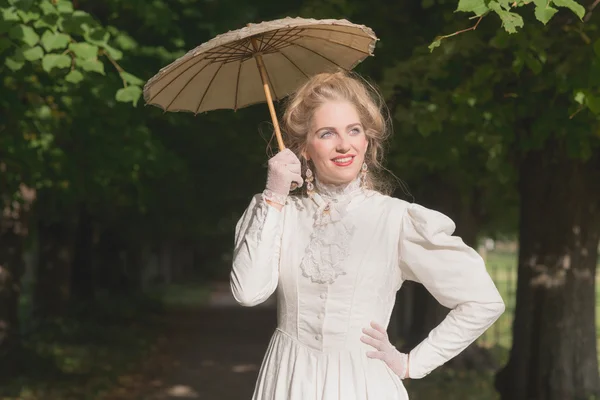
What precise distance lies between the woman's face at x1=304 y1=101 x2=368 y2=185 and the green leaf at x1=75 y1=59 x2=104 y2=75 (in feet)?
11.9

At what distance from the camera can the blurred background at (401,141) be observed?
24.4 feet

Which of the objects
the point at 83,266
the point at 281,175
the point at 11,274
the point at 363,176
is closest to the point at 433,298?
the point at 11,274

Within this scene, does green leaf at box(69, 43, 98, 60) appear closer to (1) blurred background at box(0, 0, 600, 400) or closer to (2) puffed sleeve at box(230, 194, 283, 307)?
(1) blurred background at box(0, 0, 600, 400)

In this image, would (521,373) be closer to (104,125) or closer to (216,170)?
(104,125)

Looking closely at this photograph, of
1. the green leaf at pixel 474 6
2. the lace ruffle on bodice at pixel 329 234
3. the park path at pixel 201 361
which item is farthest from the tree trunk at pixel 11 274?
the lace ruffle on bodice at pixel 329 234

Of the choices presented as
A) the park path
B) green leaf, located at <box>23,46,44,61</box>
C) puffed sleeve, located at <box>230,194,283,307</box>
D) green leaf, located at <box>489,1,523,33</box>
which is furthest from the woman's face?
the park path

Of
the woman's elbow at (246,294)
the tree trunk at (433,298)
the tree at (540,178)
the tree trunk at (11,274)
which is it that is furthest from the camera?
the tree trunk at (433,298)

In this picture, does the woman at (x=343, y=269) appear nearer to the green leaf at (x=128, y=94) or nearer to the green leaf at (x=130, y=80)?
the green leaf at (x=128, y=94)

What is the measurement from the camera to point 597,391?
10.3 metres

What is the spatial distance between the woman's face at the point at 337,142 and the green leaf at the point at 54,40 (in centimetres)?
373

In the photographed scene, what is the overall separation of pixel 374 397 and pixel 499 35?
355cm

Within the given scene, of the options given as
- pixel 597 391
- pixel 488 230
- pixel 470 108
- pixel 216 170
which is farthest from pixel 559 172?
pixel 488 230

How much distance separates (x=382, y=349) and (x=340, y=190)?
611 mm

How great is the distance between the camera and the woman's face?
3.77 meters
